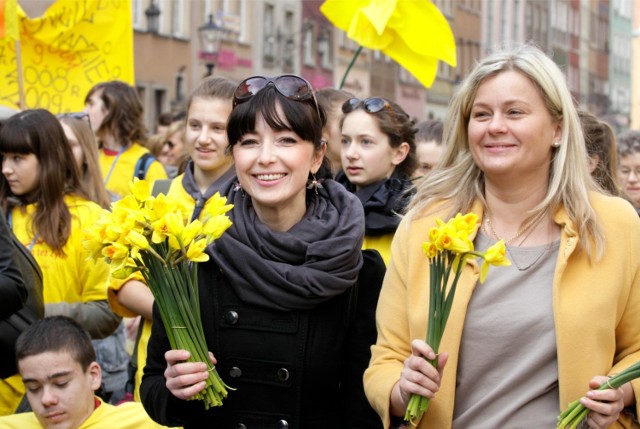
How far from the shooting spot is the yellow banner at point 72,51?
1003 centimetres

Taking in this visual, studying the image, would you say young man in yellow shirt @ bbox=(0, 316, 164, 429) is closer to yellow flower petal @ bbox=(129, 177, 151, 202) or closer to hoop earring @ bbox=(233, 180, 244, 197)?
hoop earring @ bbox=(233, 180, 244, 197)

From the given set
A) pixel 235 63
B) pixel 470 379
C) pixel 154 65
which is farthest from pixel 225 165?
pixel 235 63

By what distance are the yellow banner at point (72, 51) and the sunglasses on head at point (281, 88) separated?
594cm

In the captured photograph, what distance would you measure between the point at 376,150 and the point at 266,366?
95.7 inches

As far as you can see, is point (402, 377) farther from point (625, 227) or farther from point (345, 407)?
point (625, 227)

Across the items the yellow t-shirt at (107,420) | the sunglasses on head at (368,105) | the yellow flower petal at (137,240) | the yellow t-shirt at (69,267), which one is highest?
the sunglasses on head at (368,105)

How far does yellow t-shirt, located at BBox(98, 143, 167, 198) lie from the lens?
350 inches

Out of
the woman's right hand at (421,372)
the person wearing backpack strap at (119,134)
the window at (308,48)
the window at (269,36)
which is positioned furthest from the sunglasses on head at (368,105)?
the window at (308,48)

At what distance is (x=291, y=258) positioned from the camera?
4168 millimetres

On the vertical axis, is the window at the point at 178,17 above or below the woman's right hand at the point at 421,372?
above

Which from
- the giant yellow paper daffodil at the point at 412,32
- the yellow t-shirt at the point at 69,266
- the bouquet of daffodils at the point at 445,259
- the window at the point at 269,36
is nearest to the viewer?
the bouquet of daffodils at the point at 445,259

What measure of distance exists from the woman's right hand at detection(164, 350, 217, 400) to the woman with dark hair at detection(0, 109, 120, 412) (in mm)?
2470

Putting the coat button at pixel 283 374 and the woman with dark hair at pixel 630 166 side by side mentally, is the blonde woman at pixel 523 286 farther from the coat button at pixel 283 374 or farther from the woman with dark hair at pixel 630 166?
the woman with dark hair at pixel 630 166

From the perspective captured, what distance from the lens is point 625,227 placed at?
156 inches
